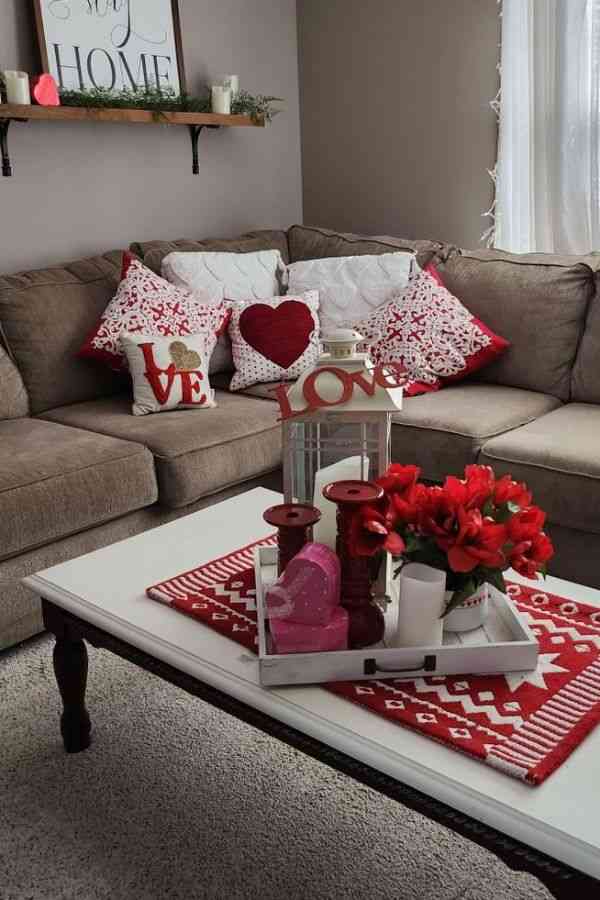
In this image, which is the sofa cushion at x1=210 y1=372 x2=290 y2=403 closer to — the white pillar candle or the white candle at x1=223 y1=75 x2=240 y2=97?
the white pillar candle

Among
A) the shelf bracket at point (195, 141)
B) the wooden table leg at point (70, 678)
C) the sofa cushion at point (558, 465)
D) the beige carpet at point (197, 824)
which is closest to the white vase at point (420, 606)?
the beige carpet at point (197, 824)

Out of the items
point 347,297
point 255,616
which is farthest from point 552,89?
point 255,616

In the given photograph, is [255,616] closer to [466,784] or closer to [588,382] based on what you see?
[466,784]

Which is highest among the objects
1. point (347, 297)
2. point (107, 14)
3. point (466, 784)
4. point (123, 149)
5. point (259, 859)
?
point (107, 14)

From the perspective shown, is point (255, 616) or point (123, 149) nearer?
point (255, 616)

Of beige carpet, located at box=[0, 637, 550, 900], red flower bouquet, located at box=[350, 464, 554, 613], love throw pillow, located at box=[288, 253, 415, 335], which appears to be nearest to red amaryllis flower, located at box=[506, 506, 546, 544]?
red flower bouquet, located at box=[350, 464, 554, 613]

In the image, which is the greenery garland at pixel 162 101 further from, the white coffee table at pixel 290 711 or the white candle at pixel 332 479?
the white candle at pixel 332 479

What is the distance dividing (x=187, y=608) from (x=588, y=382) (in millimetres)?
1740

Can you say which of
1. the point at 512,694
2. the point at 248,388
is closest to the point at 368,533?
the point at 512,694

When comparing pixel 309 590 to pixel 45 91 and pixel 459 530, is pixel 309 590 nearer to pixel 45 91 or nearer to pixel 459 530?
pixel 459 530

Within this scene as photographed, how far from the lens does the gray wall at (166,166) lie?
300 cm

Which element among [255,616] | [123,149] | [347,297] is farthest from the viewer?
[123,149]

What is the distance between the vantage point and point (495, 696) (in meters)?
1.23

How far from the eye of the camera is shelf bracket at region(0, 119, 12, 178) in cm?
286
